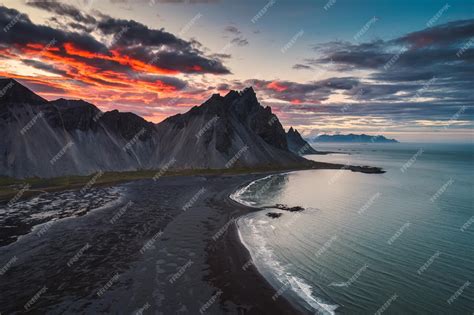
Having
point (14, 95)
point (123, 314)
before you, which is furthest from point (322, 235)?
point (14, 95)

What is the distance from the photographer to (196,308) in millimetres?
21188

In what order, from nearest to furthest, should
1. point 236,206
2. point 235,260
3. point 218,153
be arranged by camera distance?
point 235,260, point 236,206, point 218,153

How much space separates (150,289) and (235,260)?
9455mm

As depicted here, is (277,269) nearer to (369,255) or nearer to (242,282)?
(242,282)

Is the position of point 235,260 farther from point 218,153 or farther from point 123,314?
point 218,153

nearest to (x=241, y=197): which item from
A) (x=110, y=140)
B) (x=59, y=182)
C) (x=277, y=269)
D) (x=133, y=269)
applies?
(x=277, y=269)

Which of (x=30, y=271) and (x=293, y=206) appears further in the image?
(x=293, y=206)

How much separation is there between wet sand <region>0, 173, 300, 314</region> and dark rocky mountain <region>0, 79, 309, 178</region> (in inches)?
2419

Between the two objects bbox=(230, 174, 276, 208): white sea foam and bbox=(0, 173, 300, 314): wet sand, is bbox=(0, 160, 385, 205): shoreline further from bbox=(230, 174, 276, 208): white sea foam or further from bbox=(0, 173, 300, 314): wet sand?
bbox=(230, 174, 276, 208): white sea foam

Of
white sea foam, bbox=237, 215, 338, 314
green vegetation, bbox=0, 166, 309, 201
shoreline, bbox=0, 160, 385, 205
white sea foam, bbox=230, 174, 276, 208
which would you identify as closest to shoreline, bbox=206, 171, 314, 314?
white sea foam, bbox=237, 215, 338, 314

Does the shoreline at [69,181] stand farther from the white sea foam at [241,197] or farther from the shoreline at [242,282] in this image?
the shoreline at [242,282]

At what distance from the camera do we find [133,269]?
91.2ft

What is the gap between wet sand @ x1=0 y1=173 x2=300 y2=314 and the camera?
21.6 meters

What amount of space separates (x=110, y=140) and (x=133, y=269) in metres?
111
